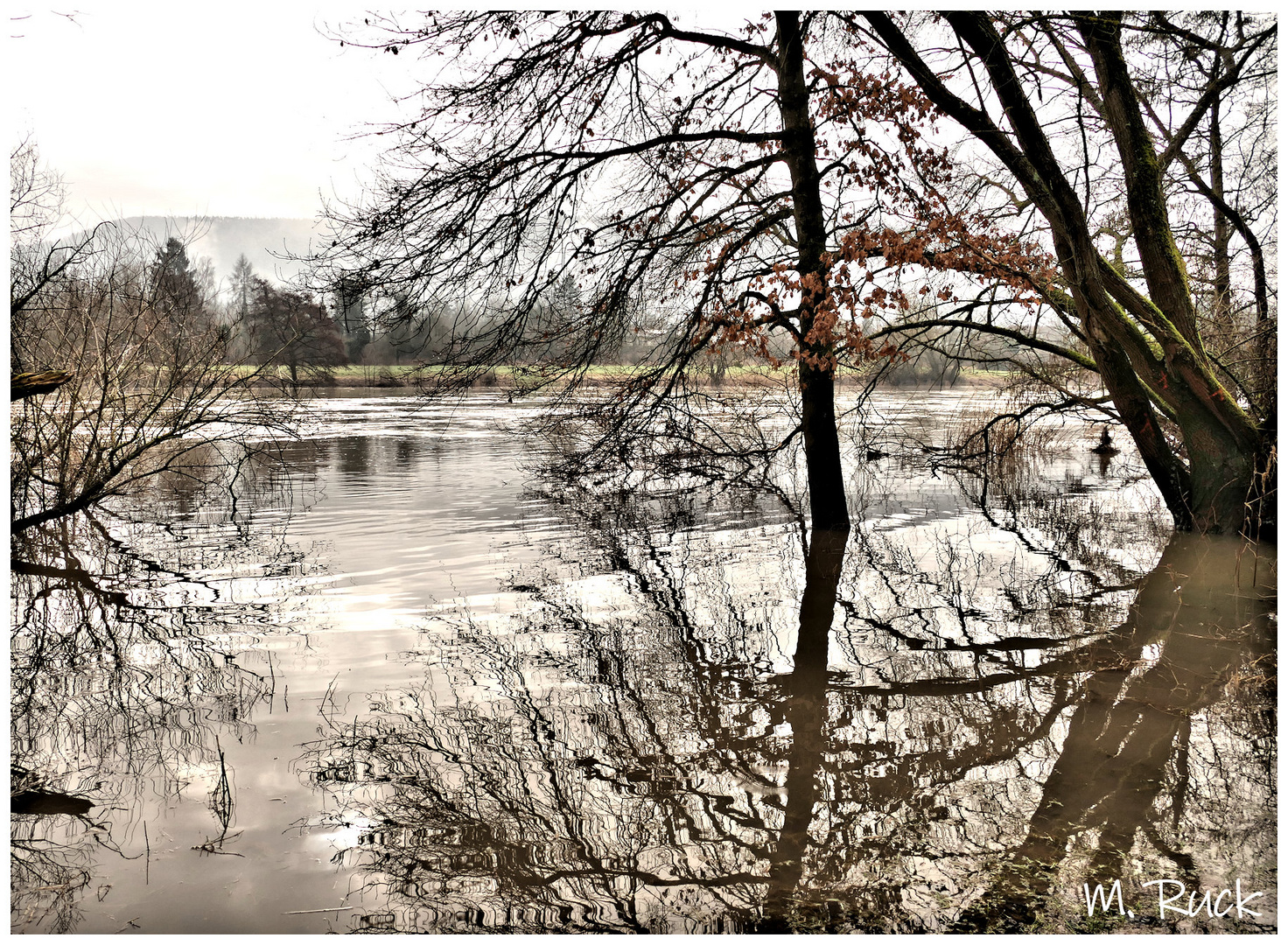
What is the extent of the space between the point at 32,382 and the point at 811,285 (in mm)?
7140

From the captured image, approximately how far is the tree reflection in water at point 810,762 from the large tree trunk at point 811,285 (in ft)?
11.1

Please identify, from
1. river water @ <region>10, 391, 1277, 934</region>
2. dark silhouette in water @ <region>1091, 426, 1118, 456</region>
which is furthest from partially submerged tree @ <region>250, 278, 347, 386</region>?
dark silhouette in water @ <region>1091, 426, 1118, 456</region>

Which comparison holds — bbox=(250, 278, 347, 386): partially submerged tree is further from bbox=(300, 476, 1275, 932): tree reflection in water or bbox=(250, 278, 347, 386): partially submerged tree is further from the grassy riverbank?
bbox=(300, 476, 1275, 932): tree reflection in water

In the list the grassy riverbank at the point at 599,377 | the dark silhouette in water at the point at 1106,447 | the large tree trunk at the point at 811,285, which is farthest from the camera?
the dark silhouette in water at the point at 1106,447

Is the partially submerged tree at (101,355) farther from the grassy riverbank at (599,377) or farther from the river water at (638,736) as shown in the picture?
the grassy riverbank at (599,377)

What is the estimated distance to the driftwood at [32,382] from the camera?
6.50 metres

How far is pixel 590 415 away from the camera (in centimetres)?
1132

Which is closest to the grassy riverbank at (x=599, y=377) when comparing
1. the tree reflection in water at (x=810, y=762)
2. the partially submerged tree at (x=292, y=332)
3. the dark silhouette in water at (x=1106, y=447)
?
the partially submerged tree at (x=292, y=332)

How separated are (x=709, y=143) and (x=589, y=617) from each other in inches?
268

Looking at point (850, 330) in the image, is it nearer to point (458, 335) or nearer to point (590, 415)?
point (590, 415)

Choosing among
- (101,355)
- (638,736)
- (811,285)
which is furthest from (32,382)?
(811,285)

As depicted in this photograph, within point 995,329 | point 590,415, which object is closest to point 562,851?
point 590,415

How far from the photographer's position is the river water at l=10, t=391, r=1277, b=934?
12.7ft

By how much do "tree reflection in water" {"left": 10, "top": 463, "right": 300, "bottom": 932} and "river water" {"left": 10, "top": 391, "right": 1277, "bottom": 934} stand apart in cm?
3
